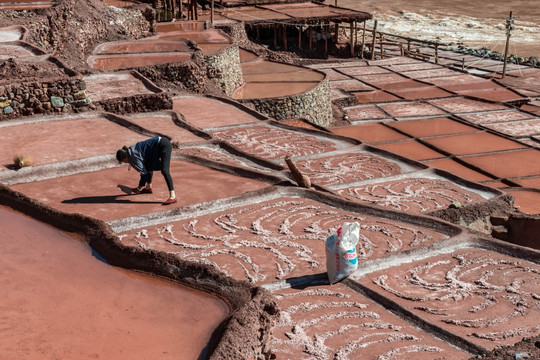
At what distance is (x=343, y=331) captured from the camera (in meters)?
5.48

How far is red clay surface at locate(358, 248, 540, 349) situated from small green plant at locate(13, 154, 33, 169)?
4.70 meters

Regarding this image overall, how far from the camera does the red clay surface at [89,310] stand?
14.4ft

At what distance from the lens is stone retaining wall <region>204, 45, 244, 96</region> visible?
56.2 feet

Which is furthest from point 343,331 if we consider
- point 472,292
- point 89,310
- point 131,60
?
point 131,60

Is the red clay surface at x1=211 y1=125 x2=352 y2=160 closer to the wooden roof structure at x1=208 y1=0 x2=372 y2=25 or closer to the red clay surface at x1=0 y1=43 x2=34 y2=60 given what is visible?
the red clay surface at x1=0 y1=43 x2=34 y2=60

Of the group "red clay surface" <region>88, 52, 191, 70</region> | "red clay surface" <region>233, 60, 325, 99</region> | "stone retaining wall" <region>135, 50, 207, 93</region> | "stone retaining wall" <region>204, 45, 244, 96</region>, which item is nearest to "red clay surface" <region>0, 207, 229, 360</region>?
"stone retaining wall" <region>135, 50, 207, 93</region>

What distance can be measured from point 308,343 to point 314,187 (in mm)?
4029

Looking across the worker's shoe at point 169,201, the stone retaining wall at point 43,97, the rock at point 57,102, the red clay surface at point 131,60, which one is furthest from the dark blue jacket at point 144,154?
the red clay surface at point 131,60

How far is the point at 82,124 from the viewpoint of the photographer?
35.9 feet

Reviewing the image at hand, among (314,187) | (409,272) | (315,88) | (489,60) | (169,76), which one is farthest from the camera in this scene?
(489,60)

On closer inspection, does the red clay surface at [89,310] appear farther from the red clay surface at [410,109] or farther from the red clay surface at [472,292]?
the red clay surface at [410,109]

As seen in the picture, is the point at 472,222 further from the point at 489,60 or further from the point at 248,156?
the point at 489,60

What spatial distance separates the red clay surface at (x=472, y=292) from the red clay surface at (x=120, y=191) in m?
2.65

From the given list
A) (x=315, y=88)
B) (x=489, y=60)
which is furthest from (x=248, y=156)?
(x=489, y=60)
